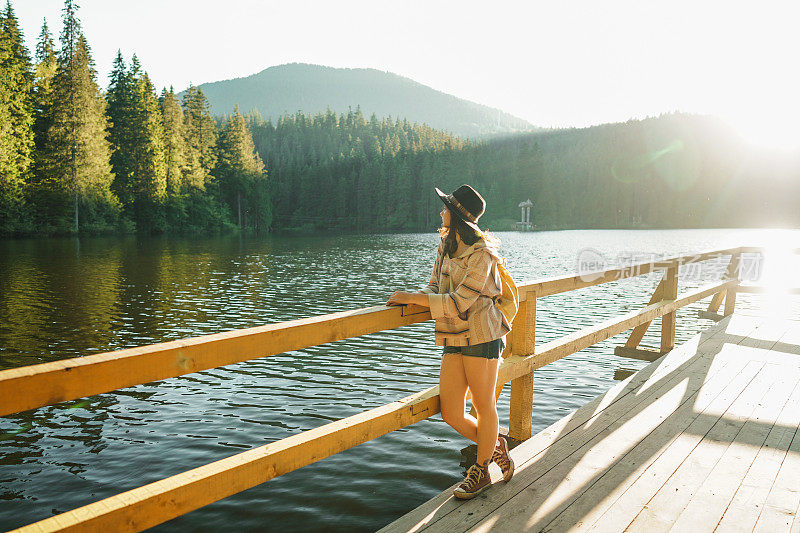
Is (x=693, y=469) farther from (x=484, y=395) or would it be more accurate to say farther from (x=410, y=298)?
(x=410, y=298)

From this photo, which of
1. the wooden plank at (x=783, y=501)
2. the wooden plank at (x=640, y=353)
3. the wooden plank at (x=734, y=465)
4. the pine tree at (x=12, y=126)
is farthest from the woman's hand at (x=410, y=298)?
the pine tree at (x=12, y=126)

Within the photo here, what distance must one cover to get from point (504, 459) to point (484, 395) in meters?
0.50

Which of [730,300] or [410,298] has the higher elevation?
[410,298]

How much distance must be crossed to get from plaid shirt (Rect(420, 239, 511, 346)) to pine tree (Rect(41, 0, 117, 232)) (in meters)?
47.1

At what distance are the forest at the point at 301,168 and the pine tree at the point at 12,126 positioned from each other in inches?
4.0

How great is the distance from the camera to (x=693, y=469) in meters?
3.69

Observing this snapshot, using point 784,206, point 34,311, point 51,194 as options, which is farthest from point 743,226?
point 34,311

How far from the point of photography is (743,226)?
137375mm

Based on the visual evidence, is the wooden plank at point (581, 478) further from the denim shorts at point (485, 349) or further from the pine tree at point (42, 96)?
the pine tree at point (42, 96)

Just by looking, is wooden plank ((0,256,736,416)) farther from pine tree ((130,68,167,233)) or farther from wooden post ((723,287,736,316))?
pine tree ((130,68,167,233))

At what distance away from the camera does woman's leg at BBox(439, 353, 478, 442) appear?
10.6 feet

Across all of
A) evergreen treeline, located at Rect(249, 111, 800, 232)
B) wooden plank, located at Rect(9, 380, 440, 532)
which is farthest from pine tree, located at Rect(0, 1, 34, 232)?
evergreen treeline, located at Rect(249, 111, 800, 232)

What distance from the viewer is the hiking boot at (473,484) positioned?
3254 millimetres

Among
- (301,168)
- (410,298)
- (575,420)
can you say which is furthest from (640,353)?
(301,168)
